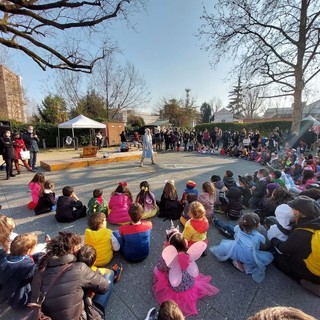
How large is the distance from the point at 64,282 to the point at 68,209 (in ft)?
8.34

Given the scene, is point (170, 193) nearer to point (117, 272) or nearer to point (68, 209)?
point (117, 272)

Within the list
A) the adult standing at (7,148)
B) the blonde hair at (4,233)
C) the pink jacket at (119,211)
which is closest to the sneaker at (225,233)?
the pink jacket at (119,211)

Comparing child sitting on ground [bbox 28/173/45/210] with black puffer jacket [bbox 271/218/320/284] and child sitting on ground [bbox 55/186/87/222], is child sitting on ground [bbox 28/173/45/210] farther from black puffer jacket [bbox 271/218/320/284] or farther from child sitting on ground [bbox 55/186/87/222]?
black puffer jacket [bbox 271/218/320/284]

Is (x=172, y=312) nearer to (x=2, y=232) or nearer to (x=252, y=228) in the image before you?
(x=252, y=228)

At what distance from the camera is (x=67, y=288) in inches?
64.5

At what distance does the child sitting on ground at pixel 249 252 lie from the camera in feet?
8.58

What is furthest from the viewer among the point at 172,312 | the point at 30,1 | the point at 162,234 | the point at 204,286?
the point at 30,1

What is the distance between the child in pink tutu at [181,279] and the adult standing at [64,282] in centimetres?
68

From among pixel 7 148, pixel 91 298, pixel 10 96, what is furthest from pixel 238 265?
pixel 10 96

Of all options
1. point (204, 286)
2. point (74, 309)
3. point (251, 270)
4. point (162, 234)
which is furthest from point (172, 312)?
point (162, 234)

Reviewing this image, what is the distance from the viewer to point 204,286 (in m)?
2.35

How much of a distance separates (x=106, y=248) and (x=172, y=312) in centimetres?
181

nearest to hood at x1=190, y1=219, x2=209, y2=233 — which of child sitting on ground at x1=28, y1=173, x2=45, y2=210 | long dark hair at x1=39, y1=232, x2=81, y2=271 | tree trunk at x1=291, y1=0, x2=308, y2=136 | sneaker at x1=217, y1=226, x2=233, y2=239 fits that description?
sneaker at x1=217, y1=226, x2=233, y2=239

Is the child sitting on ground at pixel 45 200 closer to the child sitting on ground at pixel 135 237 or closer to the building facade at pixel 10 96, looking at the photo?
the child sitting on ground at pixel 135 237
